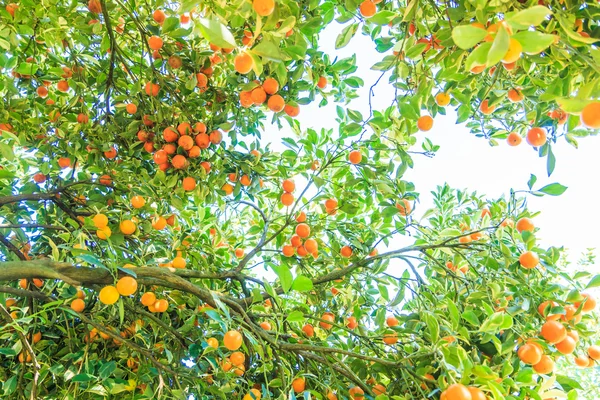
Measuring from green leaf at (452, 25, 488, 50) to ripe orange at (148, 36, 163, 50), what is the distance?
209 cm

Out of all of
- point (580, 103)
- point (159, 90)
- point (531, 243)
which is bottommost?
point (580, 103)

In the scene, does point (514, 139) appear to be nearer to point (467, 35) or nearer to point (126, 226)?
point (467, 35)

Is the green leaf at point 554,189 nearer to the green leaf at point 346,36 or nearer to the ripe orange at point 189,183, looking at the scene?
the green leaf at point 346,36

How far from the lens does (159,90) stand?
277cm

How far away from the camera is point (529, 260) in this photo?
173cm

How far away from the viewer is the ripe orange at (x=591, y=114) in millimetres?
852

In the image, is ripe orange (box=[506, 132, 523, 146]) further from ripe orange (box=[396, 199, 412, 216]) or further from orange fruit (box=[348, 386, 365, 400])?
orange fruit (box=[348, 386, 365, 400])

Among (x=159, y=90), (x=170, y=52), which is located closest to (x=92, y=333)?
(x=159, y=90)

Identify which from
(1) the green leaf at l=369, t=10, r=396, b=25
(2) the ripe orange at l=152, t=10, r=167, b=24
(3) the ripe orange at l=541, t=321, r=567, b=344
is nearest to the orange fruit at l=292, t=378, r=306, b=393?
(3) the ripe orange at l=541, t=321, r=567, b=344

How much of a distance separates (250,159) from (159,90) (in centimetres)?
79

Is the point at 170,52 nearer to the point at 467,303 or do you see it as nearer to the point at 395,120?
the point at 395,120

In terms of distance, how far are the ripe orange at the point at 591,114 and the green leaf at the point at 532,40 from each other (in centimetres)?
16

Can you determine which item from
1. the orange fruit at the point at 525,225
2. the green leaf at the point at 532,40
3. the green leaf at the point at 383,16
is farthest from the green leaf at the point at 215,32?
the orange fruit at the point at 525,225

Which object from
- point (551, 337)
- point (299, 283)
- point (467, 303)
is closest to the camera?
point (299, 283)
